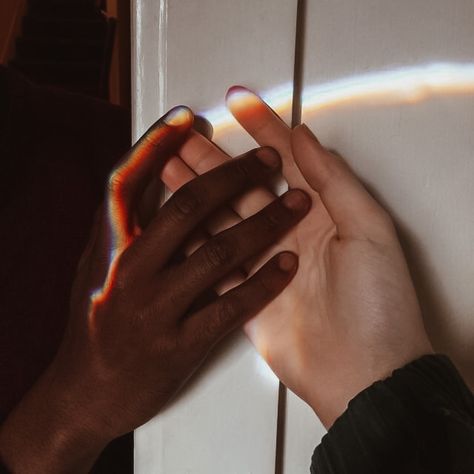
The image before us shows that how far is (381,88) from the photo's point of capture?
49 centimetres

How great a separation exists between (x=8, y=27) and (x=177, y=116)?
3.08m

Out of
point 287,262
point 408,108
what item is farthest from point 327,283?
point 408,108

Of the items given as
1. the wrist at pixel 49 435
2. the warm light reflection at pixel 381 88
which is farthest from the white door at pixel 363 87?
the wrist at pixel 49 435

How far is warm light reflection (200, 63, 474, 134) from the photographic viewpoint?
0.49 metres

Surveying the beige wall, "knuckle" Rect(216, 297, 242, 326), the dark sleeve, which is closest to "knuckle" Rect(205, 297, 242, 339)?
"knuckle" Rect(216, 297, 242, 326)

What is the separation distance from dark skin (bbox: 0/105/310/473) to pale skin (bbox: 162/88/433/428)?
0.01 metres

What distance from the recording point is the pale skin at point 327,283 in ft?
1.54

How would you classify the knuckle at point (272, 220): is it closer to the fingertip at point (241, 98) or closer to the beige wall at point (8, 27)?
the fingertip at point (241, 98)

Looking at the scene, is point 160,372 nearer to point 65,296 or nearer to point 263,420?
point 263,420

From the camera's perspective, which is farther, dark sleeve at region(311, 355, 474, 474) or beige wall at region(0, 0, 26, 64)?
beige wall at region(0, 0, 26, 64)

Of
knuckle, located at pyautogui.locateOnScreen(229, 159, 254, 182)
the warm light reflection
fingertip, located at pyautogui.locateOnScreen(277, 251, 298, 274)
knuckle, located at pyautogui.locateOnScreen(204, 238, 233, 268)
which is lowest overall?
fingertip, located at pyautogui.locateOnScreen(277, 251, 298, 274)

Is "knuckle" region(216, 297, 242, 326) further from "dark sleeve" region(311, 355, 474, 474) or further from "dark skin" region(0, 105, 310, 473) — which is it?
"dark sleeve" region(311, 355, 474, 474)

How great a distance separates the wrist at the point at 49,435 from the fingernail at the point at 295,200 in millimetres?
247

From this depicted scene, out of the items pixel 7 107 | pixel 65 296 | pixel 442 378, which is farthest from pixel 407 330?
pixel 7 107
